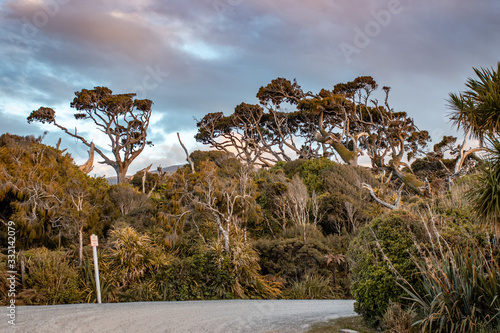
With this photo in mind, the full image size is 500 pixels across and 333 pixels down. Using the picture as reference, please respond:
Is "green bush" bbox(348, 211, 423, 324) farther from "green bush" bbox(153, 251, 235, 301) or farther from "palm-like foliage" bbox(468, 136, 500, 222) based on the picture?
"green bush" bbox(153, 251, 235, 301)

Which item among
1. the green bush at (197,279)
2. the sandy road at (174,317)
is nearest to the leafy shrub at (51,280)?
the green bush at (197,279)

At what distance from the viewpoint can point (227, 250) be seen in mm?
13602

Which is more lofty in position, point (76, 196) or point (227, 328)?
point (76, 196)

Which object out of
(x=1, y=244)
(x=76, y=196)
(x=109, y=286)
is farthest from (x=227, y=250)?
(x=1, y=244)

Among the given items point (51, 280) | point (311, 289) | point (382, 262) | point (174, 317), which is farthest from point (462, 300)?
point (51, 280)

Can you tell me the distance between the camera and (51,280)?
11852 millimetres

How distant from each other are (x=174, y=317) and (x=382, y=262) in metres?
4.26

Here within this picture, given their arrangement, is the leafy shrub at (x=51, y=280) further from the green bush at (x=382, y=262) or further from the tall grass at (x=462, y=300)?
the tall grass at (x=462, y=300)

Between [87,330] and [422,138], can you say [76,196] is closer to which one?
[87,330]

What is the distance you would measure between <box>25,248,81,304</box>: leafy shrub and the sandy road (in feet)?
8.25

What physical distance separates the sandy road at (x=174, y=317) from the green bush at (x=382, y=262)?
1.23 meters

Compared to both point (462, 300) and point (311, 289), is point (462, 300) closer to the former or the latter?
point (462, 300)

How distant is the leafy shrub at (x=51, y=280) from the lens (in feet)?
38.0

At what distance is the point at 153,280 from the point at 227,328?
5958 mm
